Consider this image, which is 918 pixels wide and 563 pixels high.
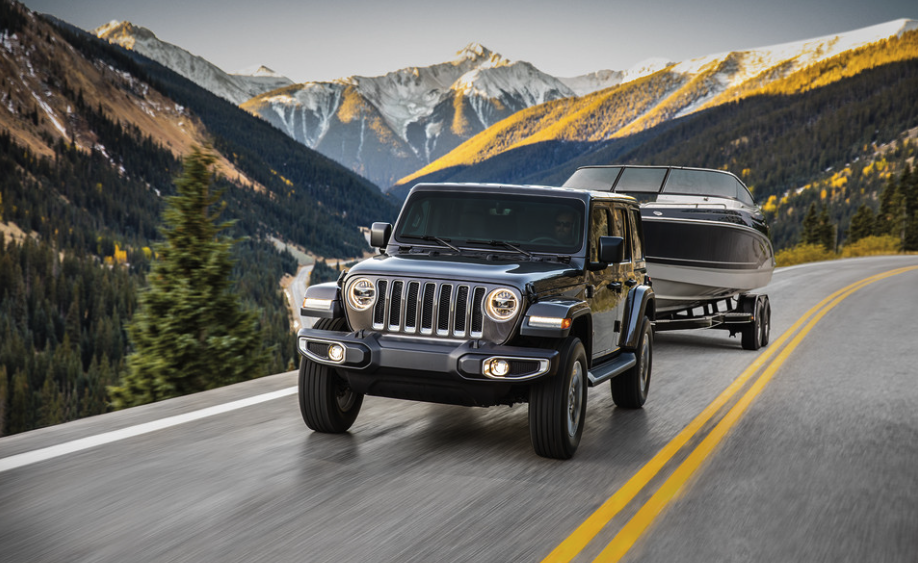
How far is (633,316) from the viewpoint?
7.38m

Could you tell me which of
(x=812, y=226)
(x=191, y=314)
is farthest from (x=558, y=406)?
(x=812, y=226)

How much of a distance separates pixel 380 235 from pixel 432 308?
5.21ft

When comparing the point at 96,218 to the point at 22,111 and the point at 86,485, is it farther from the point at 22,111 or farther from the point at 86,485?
the point at 86,485

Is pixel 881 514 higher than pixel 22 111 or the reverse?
the reverse

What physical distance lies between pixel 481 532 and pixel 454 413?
2953 mm

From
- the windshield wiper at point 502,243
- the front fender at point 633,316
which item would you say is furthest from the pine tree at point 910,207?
the windshield wiper at point 502,243

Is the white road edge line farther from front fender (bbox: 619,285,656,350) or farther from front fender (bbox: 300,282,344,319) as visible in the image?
front fender (bbox: 619,285,656,350)

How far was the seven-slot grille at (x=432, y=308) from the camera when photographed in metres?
5.39

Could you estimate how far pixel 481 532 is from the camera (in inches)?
167

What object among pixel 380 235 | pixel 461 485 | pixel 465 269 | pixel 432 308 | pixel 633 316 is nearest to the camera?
pixel 461 485

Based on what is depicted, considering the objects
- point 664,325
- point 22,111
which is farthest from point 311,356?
point 22,111

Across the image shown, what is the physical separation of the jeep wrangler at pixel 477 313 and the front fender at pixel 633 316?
0.89 ft

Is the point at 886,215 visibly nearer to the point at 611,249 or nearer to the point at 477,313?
the point at 611,249

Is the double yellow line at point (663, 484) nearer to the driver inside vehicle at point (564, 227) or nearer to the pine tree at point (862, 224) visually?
the driver inside vehicle at point (564, 227)
